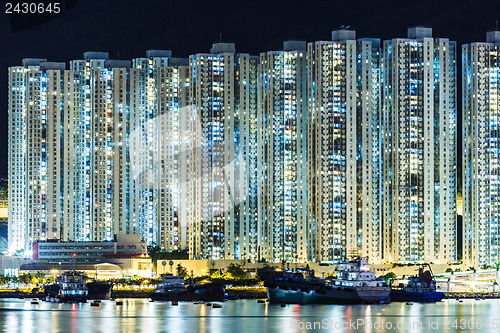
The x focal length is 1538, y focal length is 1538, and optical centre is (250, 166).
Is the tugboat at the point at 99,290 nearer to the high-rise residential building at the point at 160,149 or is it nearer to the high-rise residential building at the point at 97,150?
the high-rise residential building at the point at 160,149

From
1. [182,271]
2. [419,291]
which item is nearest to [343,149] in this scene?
[419,291]

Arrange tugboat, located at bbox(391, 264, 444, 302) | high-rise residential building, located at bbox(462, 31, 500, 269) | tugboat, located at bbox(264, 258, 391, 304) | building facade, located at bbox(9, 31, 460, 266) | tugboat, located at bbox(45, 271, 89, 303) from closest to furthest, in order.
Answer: tugboat, located at bbox(264, 258, 391, 304), tugboat, located at bbox(391, 264, 444, 302), tugboat, located at bbox(45, 271, 89, 303), high-rise residential building, located at bbox(462, 31, 500, 269), building facade, located at bbox(9, 31, 460, 266)

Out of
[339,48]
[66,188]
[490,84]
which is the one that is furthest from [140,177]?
[490,84]

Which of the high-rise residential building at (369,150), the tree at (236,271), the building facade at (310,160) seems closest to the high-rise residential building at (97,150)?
the building facade at (310,160)

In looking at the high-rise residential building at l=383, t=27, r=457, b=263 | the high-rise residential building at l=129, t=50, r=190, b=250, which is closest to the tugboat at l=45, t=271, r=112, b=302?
the high-rise residential building at l=129, t=50, r=190, b=250

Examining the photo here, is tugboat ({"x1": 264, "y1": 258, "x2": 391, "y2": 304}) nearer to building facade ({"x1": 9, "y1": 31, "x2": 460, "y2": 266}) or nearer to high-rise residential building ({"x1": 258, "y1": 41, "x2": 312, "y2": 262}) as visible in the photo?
building facade ({"x1": 9, "y1": 31, "x2": 460, "y2": 266})

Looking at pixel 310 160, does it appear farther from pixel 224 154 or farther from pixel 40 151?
pixel 40 151
